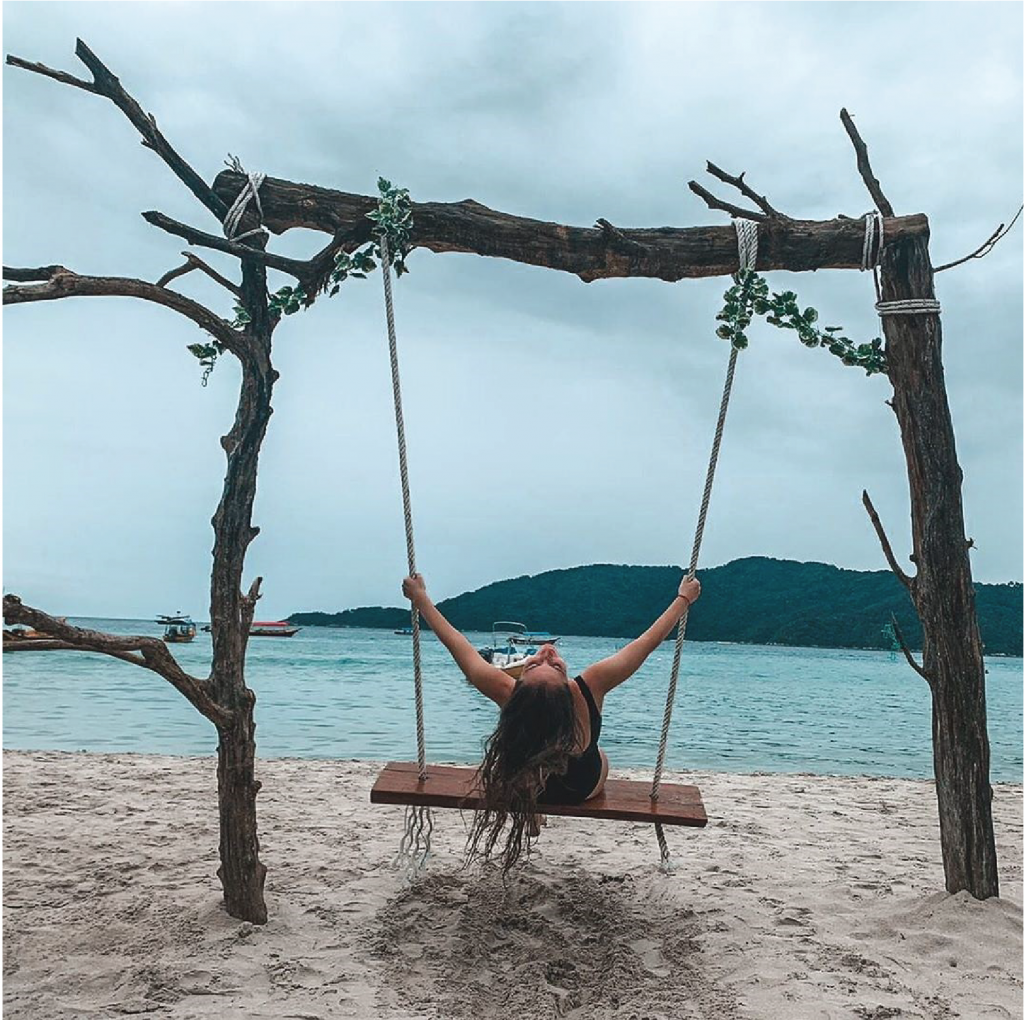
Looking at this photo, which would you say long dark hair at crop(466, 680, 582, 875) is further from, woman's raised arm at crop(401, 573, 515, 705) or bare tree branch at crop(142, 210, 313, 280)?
bare tree branch at crop(142, 210, 313, 280)

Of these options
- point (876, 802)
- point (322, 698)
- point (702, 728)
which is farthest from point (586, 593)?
point (876, 802)

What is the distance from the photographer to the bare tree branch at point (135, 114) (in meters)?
2.85

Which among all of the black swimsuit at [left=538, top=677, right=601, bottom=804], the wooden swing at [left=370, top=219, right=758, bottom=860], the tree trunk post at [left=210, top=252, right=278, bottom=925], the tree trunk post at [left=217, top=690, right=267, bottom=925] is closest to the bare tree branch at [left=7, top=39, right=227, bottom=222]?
the tree trunk post at [left=210, top=252, right=278, bottom=925]

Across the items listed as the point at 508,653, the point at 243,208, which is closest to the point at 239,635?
the point at 243,208

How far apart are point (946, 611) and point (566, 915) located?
1625mm

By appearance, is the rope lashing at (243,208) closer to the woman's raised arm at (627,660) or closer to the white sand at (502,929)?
the woman's raised arm at (627,660)

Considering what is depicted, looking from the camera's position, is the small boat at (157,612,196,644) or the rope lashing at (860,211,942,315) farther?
the small boat at (157,612,196,644)

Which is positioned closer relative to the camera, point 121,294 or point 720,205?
point 121,294

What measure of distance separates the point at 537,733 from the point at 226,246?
5.83 ft

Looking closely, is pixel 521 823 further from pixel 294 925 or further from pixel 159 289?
pixel 159 289

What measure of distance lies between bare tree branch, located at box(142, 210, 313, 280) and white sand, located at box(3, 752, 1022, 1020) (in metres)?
2.10

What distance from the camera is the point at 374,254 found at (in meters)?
3.31

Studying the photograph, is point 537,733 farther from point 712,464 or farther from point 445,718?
point 445,718

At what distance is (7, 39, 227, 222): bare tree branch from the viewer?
9.36 ft
